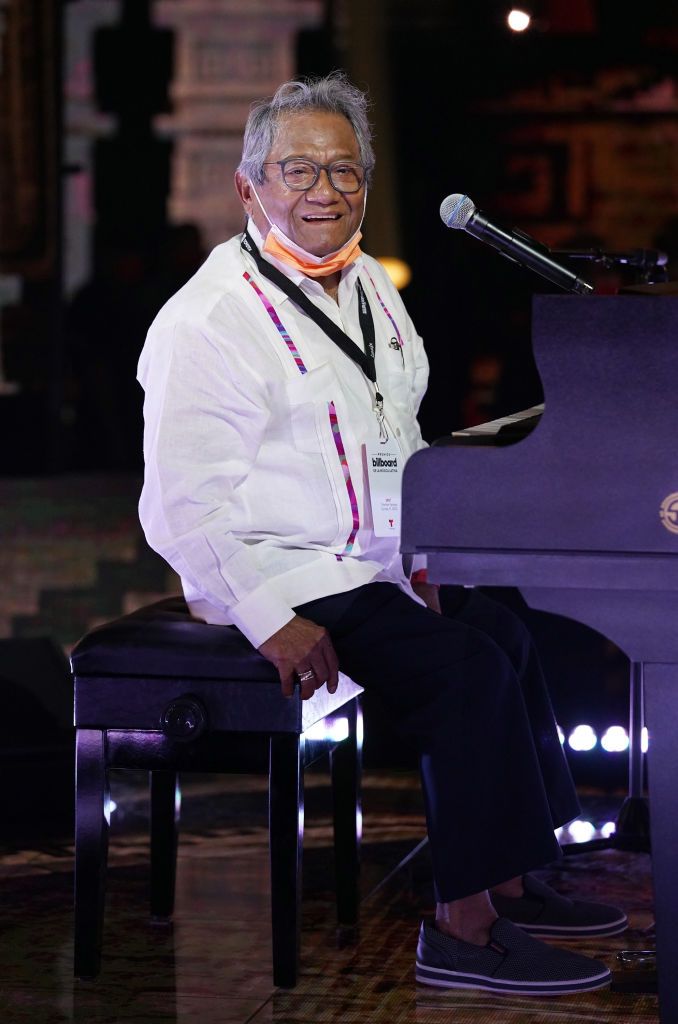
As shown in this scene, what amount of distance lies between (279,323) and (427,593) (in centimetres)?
59

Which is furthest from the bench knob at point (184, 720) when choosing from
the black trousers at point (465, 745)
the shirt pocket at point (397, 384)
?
the shirt pocket at point (397, 384)

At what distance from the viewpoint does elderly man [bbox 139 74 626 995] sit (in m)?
2.45

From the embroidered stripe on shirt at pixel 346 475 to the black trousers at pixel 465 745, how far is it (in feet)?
0.56

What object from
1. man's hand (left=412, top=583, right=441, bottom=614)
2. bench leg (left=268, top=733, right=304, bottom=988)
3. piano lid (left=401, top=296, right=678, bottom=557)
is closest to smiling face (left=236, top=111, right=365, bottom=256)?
man's hand (left=412, top=583, right=441, bottom=614)

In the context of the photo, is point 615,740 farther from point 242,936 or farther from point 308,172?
point 308,172

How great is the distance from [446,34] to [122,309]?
1.37 m

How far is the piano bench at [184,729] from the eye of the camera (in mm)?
A: 2469

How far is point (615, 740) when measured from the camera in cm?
399

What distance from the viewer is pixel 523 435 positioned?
7.09 feet

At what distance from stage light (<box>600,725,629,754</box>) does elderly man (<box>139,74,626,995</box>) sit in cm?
120

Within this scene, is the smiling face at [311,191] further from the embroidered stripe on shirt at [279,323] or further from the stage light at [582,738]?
the stage light at [582,738]

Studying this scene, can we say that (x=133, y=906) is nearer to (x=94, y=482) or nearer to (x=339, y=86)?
(x=339, y=86)

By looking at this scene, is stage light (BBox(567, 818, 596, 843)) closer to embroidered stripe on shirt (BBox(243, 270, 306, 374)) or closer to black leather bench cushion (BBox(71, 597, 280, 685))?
black leather bench cushion (BBox(71, 597, 280, 685))

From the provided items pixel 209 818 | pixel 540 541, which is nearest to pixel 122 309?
pixel 209 818
